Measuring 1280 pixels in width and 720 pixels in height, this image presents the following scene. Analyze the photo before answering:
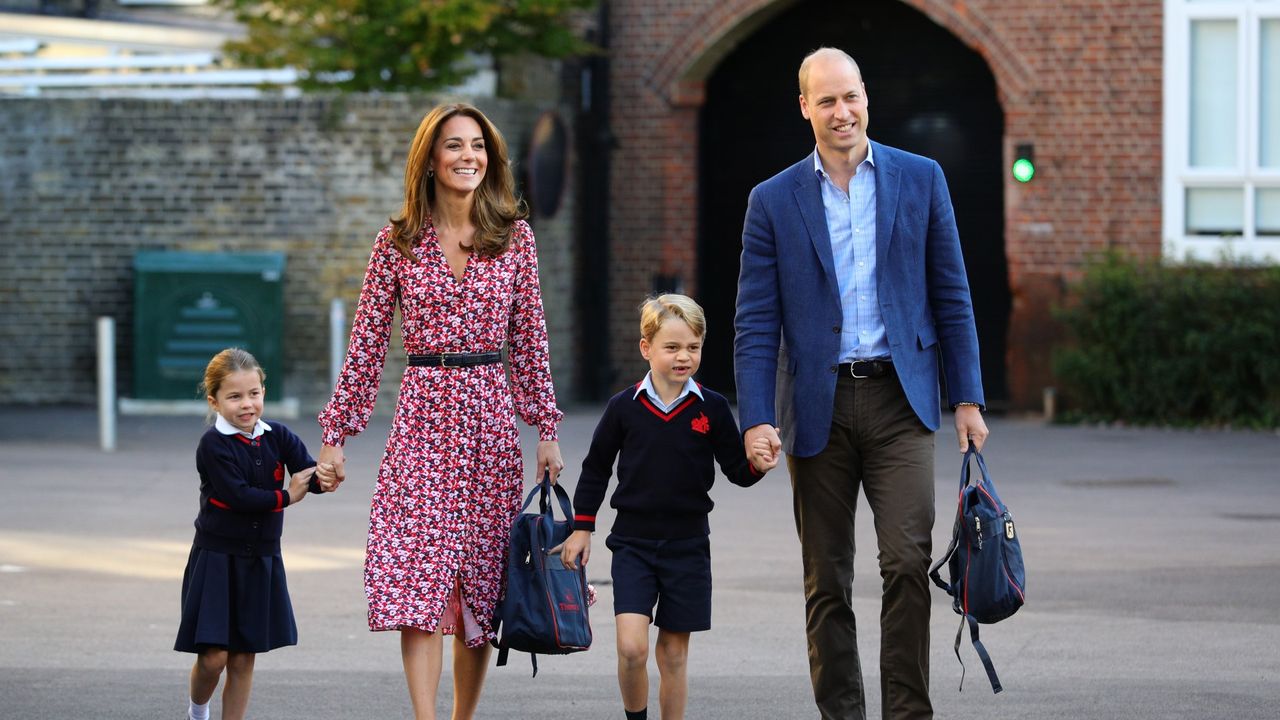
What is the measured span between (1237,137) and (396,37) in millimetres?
7300

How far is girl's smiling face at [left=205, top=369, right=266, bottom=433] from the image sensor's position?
562 centimetres

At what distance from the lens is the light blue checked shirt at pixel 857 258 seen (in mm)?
5520

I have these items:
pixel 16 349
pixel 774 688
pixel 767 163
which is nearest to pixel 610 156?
pixel 767 163

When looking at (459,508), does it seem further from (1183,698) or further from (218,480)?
(1183,698)

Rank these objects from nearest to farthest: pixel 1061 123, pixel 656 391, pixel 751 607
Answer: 1. pixel 656 391
2. pixel 751 607
3. pixel 1061 123

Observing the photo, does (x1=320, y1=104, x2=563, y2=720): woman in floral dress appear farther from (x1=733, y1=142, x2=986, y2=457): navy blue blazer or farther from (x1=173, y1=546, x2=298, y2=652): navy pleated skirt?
(x1=733, y1=142, x2=986, y2=457): navy blue blazer

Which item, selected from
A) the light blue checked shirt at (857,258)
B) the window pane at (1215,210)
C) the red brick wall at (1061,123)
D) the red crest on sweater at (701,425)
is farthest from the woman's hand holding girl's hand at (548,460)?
the window pane at (1215,210)

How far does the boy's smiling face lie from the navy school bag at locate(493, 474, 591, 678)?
0.50m

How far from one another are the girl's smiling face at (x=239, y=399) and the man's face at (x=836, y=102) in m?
1.80

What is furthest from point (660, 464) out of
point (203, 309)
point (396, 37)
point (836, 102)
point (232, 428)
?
point (396, 37)

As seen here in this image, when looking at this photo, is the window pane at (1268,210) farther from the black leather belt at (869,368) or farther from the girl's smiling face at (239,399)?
the girl's smiling face at (239,399)

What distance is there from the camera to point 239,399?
18.4ft

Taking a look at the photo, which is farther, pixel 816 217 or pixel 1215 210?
pixel 1215 210

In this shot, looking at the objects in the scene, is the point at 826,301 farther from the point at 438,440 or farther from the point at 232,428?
the point at 232,428
